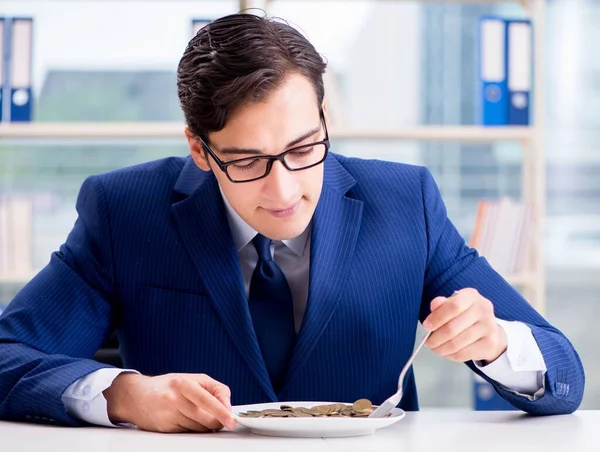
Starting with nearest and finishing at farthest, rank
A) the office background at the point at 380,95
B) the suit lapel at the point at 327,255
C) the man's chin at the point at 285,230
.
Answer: the man's chin at the point at 285,230 < the suit lapel at the point at 327,255 < the office background at the point at 380,95

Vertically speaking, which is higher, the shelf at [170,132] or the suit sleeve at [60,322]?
the shelf at [170,132]

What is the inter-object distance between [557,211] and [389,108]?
0.82 metres

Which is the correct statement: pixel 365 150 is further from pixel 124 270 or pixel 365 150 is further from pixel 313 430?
pixel 313 430

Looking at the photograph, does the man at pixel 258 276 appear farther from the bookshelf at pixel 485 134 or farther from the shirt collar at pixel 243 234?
the bookshelf at pixel 485 134

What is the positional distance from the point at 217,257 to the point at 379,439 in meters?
0.52

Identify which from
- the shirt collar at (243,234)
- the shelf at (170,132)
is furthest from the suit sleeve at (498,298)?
the shelf at (170,132)

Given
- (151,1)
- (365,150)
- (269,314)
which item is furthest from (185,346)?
(151,1)

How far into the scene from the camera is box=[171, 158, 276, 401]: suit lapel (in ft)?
5.07

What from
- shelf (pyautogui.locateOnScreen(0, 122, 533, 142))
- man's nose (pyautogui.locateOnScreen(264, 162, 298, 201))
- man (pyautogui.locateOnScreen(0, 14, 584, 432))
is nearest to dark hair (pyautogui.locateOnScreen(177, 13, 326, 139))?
man (pyautogui.locateOnScreen(0, 14, 584, 432))

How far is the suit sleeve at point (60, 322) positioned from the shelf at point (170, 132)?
4.50 feet

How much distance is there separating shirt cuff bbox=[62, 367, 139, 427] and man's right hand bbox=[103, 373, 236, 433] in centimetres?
1

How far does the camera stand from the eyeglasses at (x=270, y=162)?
1405 millimetres

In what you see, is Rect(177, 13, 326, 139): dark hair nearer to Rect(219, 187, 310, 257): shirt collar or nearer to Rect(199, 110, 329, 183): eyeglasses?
Rect(199, 110, 329, 183): eyeglasses

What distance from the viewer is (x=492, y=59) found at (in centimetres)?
299
